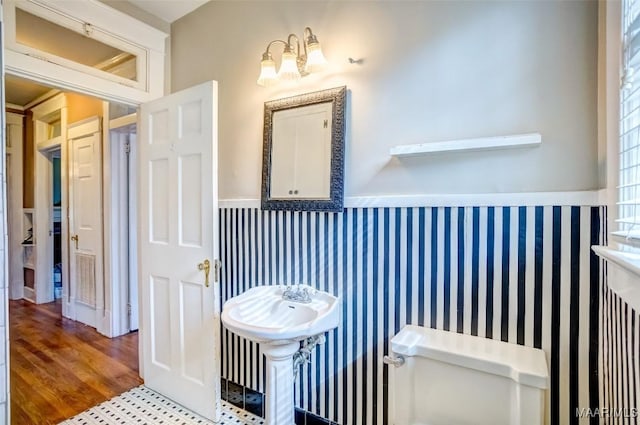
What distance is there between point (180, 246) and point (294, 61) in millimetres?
1218

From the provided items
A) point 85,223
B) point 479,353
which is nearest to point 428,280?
point 479,353

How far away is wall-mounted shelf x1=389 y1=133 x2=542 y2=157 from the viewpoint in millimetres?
1301

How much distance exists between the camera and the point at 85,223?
3523 mm

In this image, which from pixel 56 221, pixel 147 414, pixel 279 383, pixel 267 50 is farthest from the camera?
pixel 56 221

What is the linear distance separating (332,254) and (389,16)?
116cm

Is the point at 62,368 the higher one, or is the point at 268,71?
the point at 268,71

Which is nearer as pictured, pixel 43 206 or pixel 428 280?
pixel 428 280

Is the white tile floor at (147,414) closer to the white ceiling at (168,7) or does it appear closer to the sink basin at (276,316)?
the sink basin at (276,316)

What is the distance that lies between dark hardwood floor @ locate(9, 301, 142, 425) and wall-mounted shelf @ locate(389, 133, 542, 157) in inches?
91.9

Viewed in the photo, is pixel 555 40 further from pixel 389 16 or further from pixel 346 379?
pixel 346 379

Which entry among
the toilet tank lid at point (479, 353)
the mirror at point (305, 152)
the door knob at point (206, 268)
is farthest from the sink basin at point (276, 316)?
the mirror at point (305, 152)

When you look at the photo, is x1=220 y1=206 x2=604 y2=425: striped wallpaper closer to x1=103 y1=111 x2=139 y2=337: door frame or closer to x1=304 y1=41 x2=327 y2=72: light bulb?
x1=304 y1=41 x2=327 y2=72: light bulb

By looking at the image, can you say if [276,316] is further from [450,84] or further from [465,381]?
[450,84]

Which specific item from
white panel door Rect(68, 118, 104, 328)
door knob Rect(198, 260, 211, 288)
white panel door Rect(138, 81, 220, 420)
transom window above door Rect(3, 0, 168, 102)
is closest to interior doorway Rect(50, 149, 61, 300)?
white panel door Rect(68, 118, 104, 328)
